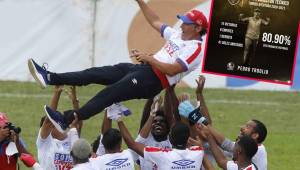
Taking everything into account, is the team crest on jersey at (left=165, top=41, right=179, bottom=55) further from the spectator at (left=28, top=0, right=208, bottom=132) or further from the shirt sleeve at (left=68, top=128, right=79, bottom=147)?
the shirt sleeve at (left=68, top=128, right=79, bottom=147)

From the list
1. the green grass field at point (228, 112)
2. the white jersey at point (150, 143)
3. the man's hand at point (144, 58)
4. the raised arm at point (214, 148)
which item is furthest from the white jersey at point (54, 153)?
the green grass field at point (228, 112)

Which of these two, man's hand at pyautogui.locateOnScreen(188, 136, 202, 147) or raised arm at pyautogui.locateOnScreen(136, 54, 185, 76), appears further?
raised arm at pyautogui.locateOnScreen(136, 54, 185, 76)

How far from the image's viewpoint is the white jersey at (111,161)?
11.4 m

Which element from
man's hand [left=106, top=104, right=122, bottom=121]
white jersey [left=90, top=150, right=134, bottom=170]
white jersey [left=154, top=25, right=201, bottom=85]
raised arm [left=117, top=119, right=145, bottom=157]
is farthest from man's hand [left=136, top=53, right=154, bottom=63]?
white jersey [left=90, top=150, right=134, bottom=170]

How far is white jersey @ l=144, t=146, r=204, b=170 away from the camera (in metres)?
11.5

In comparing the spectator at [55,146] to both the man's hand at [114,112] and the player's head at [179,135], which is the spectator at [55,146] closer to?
the man's hand at [114,112]

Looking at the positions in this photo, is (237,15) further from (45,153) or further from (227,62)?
(45,153)

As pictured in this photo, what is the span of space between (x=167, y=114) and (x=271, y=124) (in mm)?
9279

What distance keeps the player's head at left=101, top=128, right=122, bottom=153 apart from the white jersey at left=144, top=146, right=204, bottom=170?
509 mm

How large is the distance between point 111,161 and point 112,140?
9.8 inches

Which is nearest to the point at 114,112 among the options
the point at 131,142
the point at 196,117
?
the point at 131,142

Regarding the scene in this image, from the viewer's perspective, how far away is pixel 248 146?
11203 mm

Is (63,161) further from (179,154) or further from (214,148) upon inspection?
(214,148)

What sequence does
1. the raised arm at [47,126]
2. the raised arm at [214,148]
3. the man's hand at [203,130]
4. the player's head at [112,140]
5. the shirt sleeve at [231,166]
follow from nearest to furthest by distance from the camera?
the player's head at [112,140], the shirt sleeve at [231,166], the raised arm at [214,148], the man's hand at [203,130], the raised arm at [47,126]
